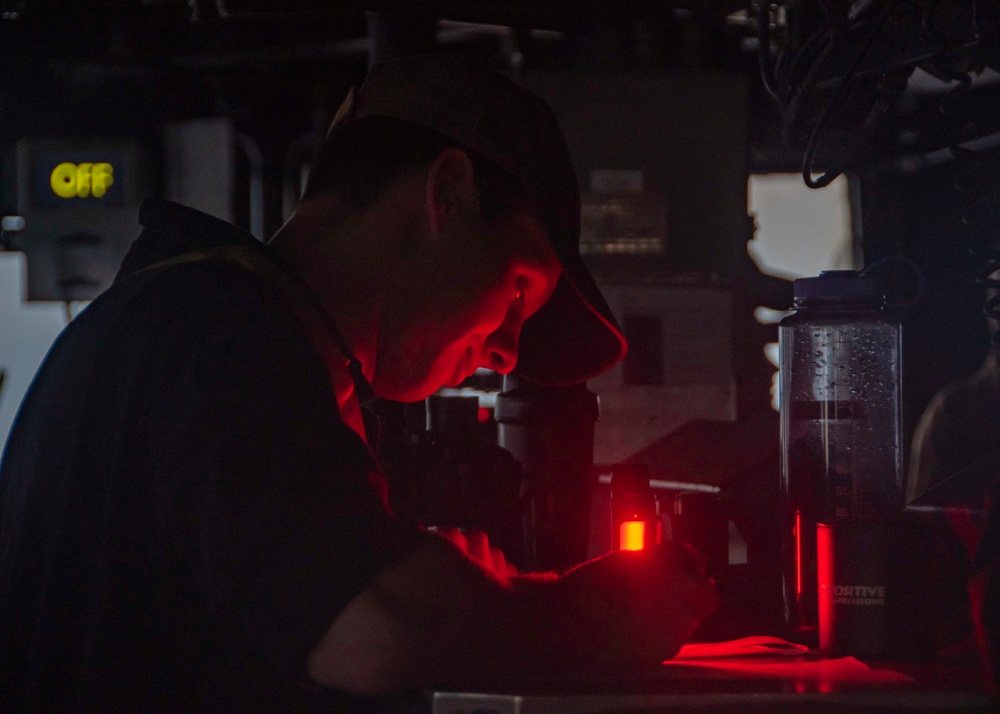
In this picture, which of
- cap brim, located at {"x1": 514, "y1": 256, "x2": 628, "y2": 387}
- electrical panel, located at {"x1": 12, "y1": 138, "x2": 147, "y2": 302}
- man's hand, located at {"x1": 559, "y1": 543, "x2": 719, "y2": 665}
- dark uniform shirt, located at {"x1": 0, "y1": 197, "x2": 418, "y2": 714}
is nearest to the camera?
dark uniform shirt, located at {"x1": 0, "y1": 197, "x2": 418, "y2": 714}

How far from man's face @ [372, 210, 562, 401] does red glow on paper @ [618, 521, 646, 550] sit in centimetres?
22

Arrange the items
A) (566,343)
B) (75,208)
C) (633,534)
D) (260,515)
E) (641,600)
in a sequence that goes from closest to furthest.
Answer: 1. (260,515)
2. (641,600)
3. (633,534)
4. (566,343)
5. (75,208)

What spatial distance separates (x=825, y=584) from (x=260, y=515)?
48 centimetres

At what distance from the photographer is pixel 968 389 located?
181cm

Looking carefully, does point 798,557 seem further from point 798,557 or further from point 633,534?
point 633,534

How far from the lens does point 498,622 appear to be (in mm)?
671

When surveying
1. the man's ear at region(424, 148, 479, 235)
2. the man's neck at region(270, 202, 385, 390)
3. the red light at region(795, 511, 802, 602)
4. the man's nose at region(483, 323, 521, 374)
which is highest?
the man's ear at region(424, 148, 479, 235)

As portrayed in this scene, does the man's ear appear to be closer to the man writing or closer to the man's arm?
the man writing

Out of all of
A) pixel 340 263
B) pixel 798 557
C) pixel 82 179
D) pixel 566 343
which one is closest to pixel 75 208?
pixel 82 179

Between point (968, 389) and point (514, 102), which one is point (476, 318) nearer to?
point (514, 102)

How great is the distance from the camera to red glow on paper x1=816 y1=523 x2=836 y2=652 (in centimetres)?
84

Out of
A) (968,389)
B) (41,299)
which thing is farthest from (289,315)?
(41,299)

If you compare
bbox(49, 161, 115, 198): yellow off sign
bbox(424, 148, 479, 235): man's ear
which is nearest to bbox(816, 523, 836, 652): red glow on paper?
bbox(424, 148, 479, 235): man's ear

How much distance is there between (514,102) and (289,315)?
1.06ft
